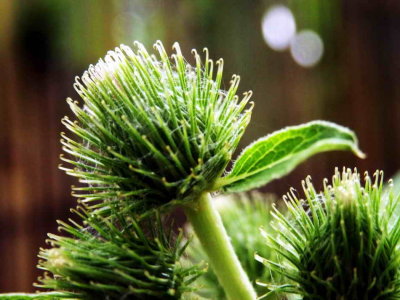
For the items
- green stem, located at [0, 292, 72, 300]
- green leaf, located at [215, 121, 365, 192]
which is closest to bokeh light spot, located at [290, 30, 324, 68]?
green leaf, located at [215, 121, 365, 192]

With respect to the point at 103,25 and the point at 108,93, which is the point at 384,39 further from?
the point at 108,93

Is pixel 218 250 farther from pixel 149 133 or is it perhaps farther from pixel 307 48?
pixel 307 48

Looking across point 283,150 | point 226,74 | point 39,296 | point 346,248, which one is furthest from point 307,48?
point 39,296

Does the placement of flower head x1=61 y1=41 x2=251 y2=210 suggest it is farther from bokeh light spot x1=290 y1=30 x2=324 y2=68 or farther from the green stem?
bokeh light spot x1=290 y1=30 x2=324 y2=68

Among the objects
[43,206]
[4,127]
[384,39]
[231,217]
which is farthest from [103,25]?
[231,217]

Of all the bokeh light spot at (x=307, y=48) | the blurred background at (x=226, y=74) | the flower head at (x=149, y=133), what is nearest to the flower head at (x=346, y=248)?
the flower head at (x=149, y=133)

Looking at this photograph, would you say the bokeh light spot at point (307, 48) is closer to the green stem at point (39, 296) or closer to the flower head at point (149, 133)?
the flower head at point (149, 133)
